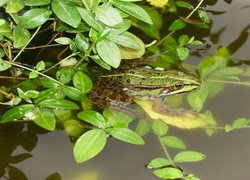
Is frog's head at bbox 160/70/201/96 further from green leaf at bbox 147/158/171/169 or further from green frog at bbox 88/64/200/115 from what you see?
green leaf at bbox 147/158/171/169

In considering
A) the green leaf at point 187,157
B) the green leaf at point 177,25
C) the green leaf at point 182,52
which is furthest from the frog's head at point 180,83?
the green leaf at point 187,157

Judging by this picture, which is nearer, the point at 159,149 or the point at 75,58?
the point at 159,149

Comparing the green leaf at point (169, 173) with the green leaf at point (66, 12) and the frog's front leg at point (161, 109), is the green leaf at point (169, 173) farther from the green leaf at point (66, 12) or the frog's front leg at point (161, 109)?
the green leaf at point (66, 12)

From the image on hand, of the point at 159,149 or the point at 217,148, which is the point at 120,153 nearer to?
the point at 159,149

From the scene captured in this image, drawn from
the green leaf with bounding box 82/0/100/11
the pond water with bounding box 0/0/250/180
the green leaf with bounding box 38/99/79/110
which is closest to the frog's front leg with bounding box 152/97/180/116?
the pond water with bounding box 0/0/250/180

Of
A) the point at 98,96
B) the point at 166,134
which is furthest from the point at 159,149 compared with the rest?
the point at 98,96
